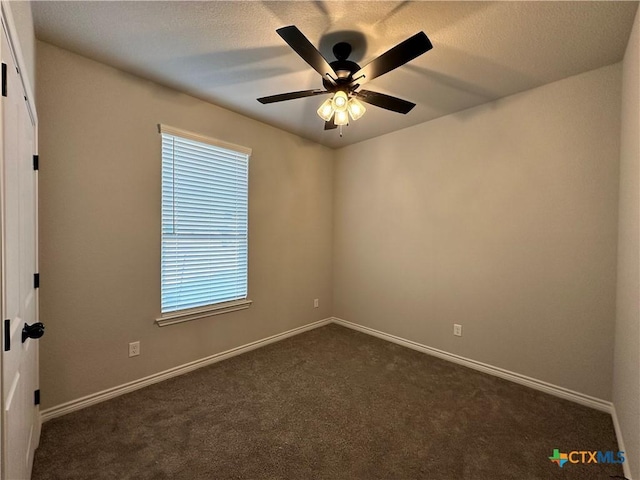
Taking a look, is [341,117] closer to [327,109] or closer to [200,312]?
[327,109]

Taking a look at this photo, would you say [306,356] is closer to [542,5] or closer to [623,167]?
[623,167]

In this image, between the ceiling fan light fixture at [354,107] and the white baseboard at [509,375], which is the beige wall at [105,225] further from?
the white baseboard at [509,375]

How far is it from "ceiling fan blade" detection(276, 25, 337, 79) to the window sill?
2.37 m

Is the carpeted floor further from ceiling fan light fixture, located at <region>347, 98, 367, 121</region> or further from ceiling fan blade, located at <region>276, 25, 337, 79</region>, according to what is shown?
ceiling fan blade, located at <region>276, 25, 337, 79</region>

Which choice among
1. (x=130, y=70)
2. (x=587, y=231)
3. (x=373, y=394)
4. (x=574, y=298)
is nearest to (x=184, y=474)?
(x=373, y=394)

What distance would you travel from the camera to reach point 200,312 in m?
2.80

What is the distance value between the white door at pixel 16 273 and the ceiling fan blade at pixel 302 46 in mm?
1110

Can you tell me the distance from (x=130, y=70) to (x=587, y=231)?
394 centimetres

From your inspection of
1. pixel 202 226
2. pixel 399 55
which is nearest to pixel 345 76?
pixel 399 55

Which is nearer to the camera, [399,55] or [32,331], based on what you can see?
[32,331]

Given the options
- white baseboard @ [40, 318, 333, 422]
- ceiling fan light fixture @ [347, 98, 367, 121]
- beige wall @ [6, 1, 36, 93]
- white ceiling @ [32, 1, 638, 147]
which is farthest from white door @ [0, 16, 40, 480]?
ceiling fan light fixture @ [347, 98, 367, 121]

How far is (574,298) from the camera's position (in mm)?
2291

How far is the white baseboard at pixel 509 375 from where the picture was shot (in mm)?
2205

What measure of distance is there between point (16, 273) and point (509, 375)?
3579 millimetres
